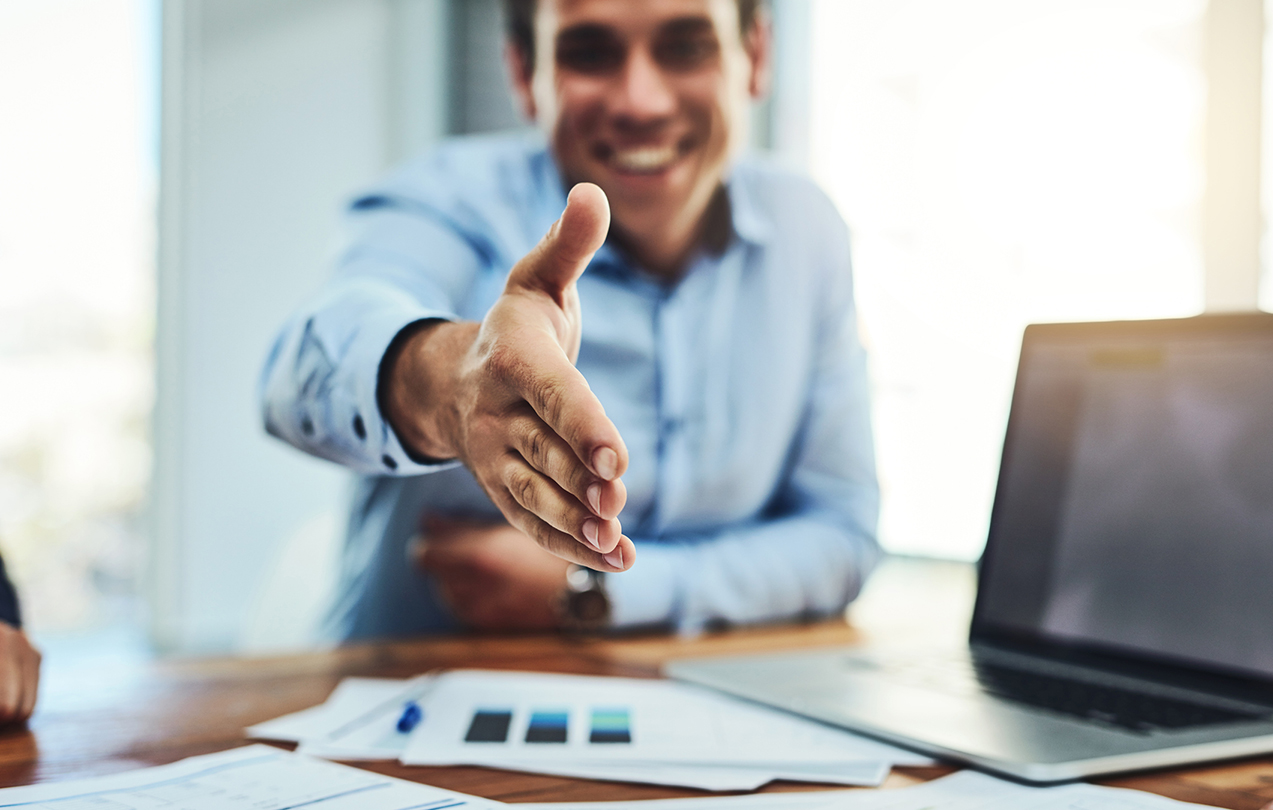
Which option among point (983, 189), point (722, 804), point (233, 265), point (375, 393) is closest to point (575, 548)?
point (722, 804)

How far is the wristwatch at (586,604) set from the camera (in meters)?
0.99

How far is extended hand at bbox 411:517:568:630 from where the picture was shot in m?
0.98

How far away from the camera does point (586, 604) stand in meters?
0.99

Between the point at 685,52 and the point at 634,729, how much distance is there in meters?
0.95

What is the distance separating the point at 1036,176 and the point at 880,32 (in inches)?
24.0

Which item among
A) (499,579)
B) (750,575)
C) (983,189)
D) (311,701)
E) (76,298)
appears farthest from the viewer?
(76,298)

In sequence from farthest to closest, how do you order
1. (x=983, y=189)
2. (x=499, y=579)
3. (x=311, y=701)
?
(x=983, y=189) → (x=499, y=579) → (x=311, y=701)

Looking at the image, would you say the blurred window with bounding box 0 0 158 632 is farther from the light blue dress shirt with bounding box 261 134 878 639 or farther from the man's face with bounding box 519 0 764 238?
the man's face with bounding box 519 0 764 238

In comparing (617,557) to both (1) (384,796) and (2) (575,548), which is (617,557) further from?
(1) (384,796)

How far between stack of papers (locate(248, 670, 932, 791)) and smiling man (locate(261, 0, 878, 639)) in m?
0.32

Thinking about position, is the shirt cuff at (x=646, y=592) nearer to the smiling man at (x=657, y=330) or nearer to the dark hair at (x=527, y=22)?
the smiling man at (x=657, y=330)

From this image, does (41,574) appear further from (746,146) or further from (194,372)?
(746,146)

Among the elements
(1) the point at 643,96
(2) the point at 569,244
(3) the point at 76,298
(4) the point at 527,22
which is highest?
(4) the point at 527,22

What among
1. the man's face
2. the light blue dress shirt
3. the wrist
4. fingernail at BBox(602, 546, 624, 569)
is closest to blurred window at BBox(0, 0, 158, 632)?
the light blue dress shirt
